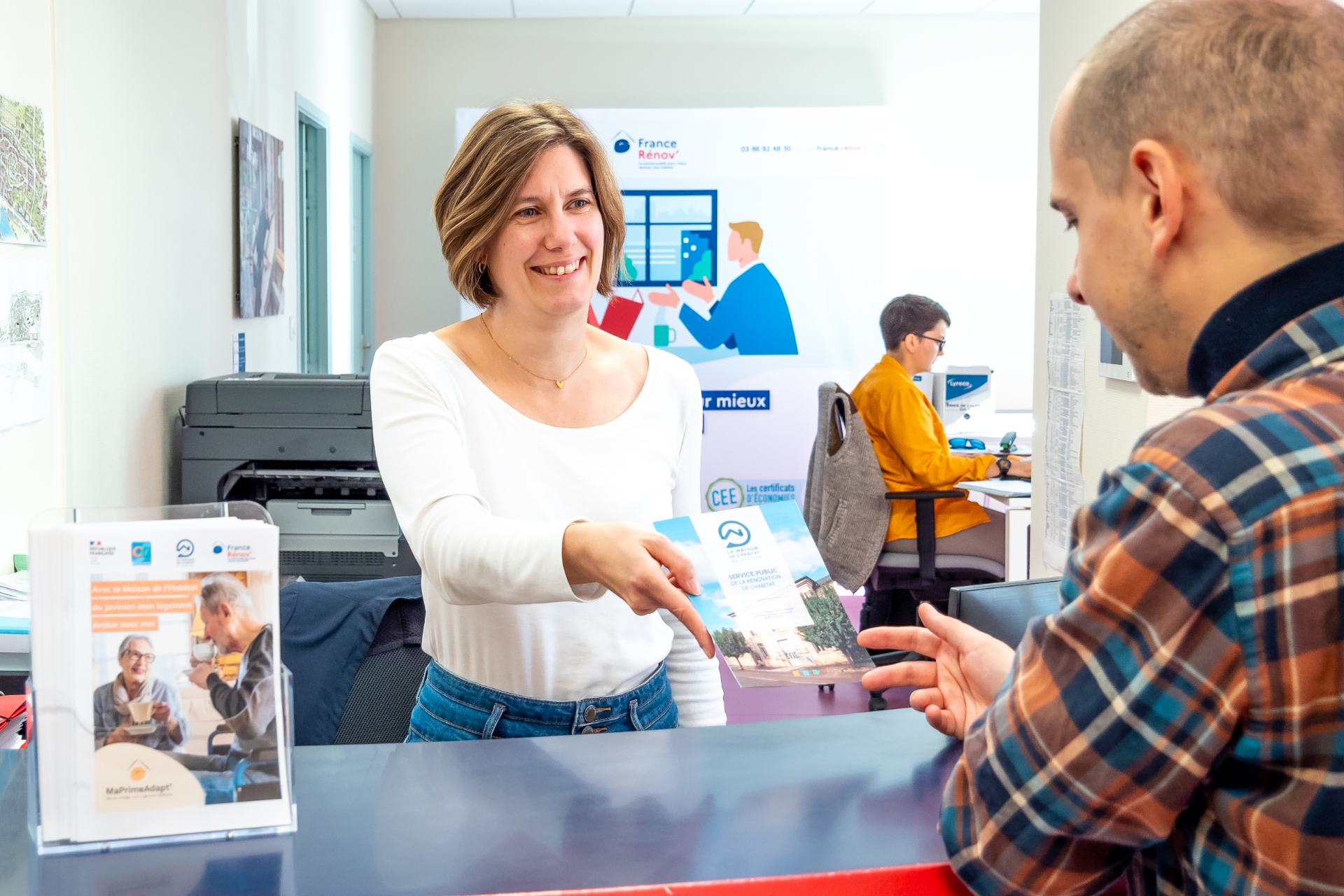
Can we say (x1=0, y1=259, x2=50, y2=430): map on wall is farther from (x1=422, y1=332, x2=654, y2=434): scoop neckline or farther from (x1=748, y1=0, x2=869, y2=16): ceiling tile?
(x1=748, y1=0, x2=869, y2=16): ceiling tile

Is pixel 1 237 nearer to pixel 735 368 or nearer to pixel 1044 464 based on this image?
pixel 1044 464

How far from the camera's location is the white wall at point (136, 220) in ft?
7.64

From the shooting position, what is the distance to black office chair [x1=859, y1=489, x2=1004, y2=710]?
3801 mm

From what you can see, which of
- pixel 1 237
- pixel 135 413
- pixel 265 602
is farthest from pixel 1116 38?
pixel 135 413

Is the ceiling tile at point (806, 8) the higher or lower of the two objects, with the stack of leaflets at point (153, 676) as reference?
higher

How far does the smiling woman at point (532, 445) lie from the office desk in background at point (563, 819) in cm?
21

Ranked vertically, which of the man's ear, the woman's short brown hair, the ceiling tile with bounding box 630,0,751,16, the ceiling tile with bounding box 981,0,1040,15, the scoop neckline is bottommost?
the scoop neckline

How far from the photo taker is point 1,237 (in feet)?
6.74

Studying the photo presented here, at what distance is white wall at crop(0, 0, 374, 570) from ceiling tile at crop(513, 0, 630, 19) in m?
1.78

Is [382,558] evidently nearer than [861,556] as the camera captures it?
Yes

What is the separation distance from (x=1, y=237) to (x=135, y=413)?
0.80m

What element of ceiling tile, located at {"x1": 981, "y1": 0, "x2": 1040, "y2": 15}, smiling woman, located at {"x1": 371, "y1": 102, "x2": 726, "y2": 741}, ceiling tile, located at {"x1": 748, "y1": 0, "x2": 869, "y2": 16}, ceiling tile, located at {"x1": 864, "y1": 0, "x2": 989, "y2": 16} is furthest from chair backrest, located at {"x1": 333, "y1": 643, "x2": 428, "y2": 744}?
ceiling tile, located at {"x1": 981, "y1": 0, "x2": 1040, "y2": 15}

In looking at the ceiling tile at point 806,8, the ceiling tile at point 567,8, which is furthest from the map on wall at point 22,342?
the ceiling tile at point 806,8

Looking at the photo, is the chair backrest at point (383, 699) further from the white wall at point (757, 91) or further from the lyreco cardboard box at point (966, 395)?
the white wall at point (757, 91)
